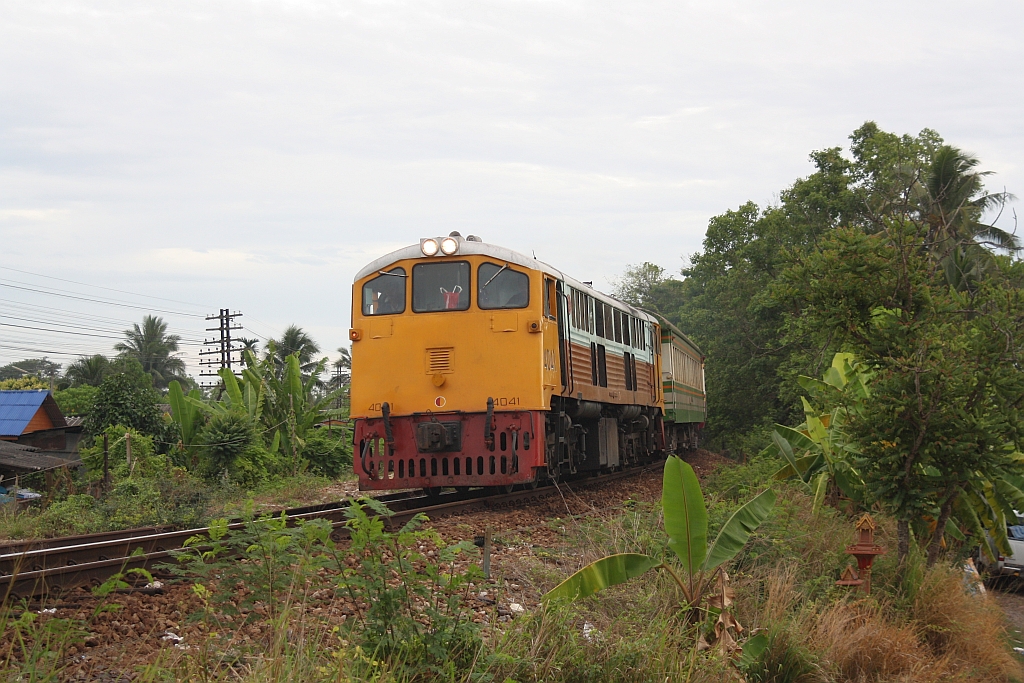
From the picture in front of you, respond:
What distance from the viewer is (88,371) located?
168 feet

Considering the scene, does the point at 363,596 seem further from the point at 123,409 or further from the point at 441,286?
the point at 123,409

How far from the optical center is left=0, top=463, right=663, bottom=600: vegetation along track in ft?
19.1

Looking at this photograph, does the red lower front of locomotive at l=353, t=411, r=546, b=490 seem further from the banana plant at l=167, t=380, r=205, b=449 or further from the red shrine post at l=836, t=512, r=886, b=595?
the banana plant at l=167, t=380, r=205, b=449

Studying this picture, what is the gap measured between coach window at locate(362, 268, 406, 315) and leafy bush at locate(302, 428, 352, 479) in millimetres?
8392

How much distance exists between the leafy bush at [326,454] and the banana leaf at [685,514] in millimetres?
13614

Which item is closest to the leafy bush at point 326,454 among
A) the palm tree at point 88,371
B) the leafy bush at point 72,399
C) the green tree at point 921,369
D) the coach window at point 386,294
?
the coach window at point 386,294

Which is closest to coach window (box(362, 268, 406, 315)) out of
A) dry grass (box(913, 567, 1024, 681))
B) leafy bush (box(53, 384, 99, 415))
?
dry grass (box(913, 567, 1024, 681))

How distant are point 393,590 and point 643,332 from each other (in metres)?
13.8

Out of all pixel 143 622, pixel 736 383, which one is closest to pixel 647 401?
pixel 143 622

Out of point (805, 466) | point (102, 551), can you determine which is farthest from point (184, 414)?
point (805, 466)

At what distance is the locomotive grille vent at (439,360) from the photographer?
11461 mm

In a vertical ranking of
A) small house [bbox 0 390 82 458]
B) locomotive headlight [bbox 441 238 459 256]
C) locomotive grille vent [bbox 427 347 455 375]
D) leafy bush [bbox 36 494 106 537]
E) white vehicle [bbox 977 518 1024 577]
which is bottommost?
white vehicle [bbox 977 518 1024 577]

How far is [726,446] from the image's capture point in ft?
116

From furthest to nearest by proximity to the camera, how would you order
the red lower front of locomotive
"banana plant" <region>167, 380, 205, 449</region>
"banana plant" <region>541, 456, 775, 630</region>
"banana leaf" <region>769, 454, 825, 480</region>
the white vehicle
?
"banana plant" <region>167, 380, 205, 449</region> → the white vehicle → "banana leaf" <region>769, 454, 825, 480</region> → the red lower front of locomotive → "banana plant" <region>541, 456, 775, 630</region>
